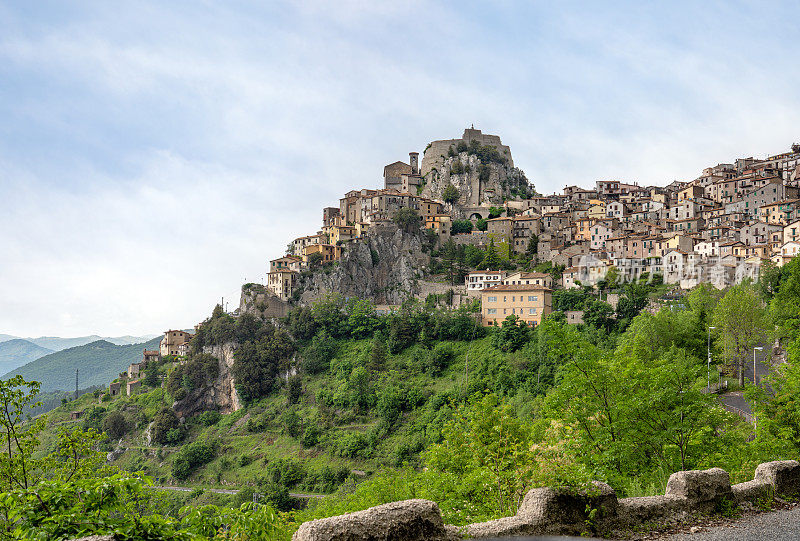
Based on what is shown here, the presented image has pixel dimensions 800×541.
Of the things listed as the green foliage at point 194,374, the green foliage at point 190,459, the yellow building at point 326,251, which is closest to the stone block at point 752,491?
the green foliage at point 190,459

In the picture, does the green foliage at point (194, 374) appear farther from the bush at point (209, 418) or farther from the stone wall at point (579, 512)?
the stone wall at point (579, 512)

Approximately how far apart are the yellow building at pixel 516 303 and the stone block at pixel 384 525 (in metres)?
58.5

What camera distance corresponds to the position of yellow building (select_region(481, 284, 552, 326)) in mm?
63938

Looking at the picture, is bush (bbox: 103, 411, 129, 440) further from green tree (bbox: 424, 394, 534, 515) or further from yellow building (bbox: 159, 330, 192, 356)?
green tree (bbox: 424, 394, 534, 515)

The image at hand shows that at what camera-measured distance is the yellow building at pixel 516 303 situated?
63.9 meters

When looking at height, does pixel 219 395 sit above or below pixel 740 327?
below

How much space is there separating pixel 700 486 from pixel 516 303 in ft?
192

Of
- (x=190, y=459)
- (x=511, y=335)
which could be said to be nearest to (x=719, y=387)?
(x=511, y=335)

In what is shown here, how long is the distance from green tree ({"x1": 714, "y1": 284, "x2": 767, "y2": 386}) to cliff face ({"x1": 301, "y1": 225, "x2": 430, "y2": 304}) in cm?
4952

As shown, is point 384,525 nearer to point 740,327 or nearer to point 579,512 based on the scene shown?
point 579,512

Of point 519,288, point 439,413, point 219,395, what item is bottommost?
point 219,395

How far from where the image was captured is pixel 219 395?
252 ft

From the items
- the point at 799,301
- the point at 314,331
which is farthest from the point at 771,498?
the point at 314,331

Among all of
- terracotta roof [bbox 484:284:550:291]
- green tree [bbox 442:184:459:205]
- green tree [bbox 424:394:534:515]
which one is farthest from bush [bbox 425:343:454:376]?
green tree [bbox 424:394:534:515]
